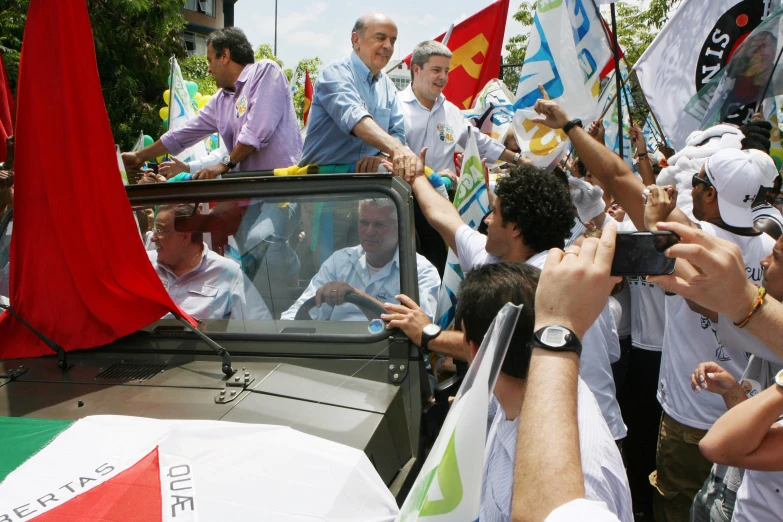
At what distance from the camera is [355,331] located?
2336 millimetres

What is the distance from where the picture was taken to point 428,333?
2162 mm

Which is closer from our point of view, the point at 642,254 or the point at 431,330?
the point at 642,254

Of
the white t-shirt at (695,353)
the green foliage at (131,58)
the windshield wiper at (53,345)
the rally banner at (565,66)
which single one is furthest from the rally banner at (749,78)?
the green foliage at (131,58)

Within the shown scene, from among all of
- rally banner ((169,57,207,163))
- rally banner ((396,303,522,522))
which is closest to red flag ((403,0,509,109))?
rally banner ((169,57,207,163))

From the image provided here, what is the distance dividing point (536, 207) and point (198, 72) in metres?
19.0

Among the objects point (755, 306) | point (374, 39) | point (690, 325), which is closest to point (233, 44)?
point (374, 39)

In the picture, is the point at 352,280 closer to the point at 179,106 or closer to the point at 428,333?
the point at 428,333

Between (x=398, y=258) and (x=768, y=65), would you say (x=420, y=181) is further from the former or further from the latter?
(x=768, y=65)

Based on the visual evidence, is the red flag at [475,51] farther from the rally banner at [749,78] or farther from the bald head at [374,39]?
the bald head at [374,39]

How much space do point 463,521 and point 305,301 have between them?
1.45m

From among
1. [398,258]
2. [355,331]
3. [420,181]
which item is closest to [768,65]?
[420,181]

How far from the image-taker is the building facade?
33.5m

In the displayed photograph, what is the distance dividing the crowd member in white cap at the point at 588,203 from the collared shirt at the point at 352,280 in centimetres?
174

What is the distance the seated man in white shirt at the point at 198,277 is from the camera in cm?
252
